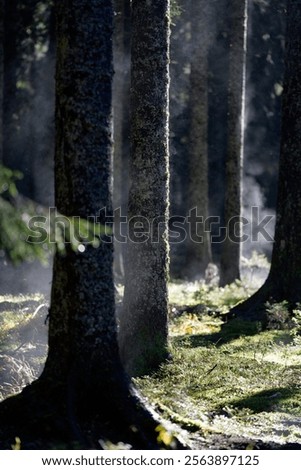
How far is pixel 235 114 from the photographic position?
18.3 meters

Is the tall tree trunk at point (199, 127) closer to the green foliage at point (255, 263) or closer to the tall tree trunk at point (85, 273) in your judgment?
the green foliage at point (255, 263)

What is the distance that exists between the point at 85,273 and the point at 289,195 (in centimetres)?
730

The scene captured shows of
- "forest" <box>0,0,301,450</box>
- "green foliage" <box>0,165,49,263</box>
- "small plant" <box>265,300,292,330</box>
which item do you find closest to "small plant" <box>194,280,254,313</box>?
"forest" <box>0,0,301,450</box>

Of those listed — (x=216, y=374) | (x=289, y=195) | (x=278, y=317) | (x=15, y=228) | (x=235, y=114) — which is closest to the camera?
(x=15, y=228)

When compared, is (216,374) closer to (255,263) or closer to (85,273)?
(85,273)

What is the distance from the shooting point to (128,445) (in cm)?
631

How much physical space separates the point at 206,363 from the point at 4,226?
581 cm

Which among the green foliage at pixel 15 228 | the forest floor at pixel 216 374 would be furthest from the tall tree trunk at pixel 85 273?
the green foliage at pixel 15 228

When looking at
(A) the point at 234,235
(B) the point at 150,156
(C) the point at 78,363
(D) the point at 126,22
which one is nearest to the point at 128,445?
(C) the point at 78,363

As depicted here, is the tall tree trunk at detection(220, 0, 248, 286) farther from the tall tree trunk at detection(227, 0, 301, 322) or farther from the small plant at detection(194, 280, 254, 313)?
the tall tree trunk at detection(227, 0, 301, 322)

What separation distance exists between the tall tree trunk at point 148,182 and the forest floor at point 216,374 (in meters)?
0.56

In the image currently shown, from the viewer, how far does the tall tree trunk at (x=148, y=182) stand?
9711 millimetres

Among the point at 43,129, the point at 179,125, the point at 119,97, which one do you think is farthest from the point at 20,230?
the point at 179,125
